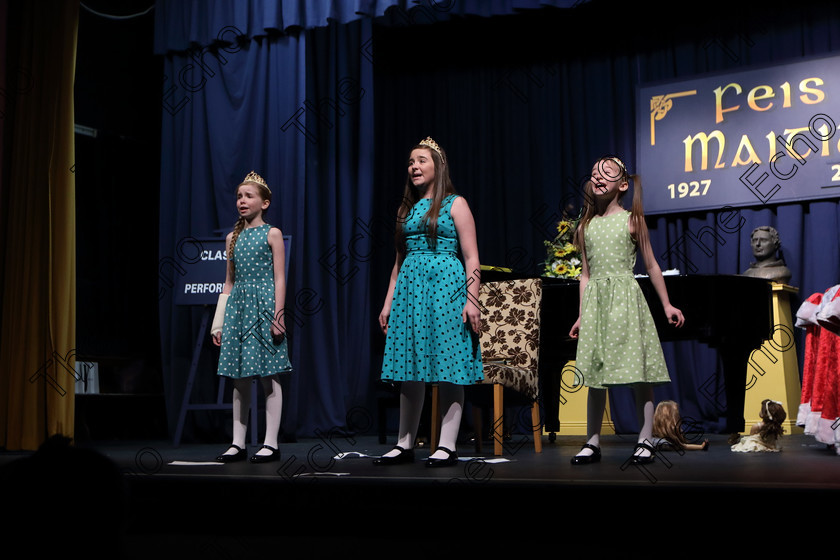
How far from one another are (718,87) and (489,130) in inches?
73.6

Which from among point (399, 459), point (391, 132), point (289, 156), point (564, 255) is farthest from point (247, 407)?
point (391, 132)

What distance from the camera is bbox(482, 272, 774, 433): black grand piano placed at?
15.1ft

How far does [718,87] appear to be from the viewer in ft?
21.9

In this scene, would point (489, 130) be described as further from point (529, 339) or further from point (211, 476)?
point (211, 476)

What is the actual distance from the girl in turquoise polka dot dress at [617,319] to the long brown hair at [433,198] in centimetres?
63

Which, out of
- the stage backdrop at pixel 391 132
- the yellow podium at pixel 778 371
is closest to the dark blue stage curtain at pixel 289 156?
the stage backdrop at pixel 391 132

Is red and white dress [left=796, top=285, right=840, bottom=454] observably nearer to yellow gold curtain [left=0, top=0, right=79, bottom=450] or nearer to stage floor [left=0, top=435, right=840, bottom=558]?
stage floor [left=0, top=435, right=840, bottom=558]

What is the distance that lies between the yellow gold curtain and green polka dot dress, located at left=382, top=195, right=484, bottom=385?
→ 2362mm


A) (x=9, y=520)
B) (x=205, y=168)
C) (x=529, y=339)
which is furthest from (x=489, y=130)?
(x=9, y=520)

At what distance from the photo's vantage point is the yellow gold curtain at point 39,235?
4891 millimetres

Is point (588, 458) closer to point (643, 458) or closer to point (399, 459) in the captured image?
point (643, 458)

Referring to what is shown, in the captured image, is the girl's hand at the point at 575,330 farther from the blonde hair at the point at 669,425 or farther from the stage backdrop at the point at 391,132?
the stage backdrop at the point at 391,132

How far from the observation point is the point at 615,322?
3.55m

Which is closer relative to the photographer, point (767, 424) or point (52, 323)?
point (767, 424)
